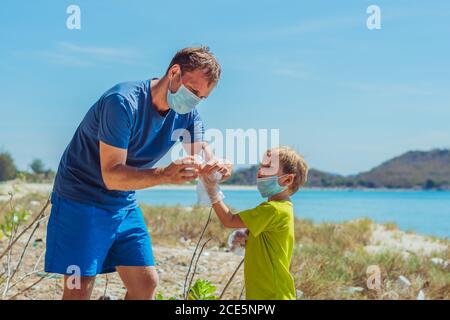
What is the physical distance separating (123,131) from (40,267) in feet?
13.8

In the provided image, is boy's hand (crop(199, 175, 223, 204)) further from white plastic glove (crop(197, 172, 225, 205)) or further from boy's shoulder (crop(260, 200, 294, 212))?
boy's shoulder (crop(260, 200, 294, 212))

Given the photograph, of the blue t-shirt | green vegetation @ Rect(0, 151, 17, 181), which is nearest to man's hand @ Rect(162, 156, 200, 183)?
the blue t-shirt

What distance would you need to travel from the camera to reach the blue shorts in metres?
3.85

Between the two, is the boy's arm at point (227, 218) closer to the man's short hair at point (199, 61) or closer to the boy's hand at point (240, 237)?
the boy's hand at point (240, 237)

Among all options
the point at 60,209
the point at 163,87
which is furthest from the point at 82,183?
the point at 163,87

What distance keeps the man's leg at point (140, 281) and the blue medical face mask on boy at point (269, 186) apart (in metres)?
0.77

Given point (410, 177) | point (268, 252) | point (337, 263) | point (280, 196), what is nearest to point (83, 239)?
point (268, 252)

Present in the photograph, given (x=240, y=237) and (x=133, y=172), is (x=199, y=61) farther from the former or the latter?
(x=240, y=237)

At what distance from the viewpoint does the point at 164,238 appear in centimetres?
993

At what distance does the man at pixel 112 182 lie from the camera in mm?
3811

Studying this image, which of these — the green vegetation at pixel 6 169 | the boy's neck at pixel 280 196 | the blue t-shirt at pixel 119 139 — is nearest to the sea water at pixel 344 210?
the boy's neck at pixel 280 196

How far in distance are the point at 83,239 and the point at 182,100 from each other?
92 cm
